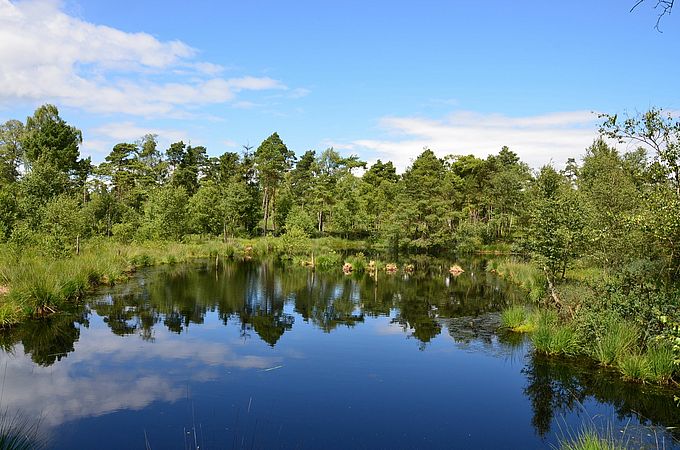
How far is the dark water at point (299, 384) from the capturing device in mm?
10094

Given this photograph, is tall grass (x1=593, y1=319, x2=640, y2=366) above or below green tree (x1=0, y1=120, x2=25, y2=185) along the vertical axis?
below

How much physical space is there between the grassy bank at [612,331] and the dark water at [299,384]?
53 cm

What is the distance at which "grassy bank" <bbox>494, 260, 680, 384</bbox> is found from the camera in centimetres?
1245

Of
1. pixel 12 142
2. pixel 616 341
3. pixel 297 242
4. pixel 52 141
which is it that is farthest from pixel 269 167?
pixel 616 341

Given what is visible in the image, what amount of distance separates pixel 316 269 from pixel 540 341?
84.1ft

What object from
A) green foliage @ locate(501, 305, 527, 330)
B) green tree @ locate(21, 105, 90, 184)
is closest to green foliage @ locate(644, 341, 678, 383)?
green foliage @ locate(501, 305, 527, 330)

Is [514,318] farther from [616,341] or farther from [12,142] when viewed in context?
[12,142]

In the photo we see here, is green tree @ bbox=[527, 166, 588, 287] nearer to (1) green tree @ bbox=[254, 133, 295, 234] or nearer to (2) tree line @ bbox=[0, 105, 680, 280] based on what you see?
(2) tree line @ bbox=[0, 105, 680, 280]

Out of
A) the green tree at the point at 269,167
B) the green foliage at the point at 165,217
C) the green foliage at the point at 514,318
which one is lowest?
the green foliage at the point at 514,318

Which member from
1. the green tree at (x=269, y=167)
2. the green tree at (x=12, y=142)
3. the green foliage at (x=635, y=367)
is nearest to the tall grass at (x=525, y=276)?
the green foliage at (x=635, y=367)

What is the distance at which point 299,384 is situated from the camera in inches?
512

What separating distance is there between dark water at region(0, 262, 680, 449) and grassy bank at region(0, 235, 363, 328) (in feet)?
3.03

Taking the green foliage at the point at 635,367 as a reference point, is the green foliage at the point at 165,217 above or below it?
above

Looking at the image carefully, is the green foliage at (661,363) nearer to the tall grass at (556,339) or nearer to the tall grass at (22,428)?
the tall grass at (556,339)
